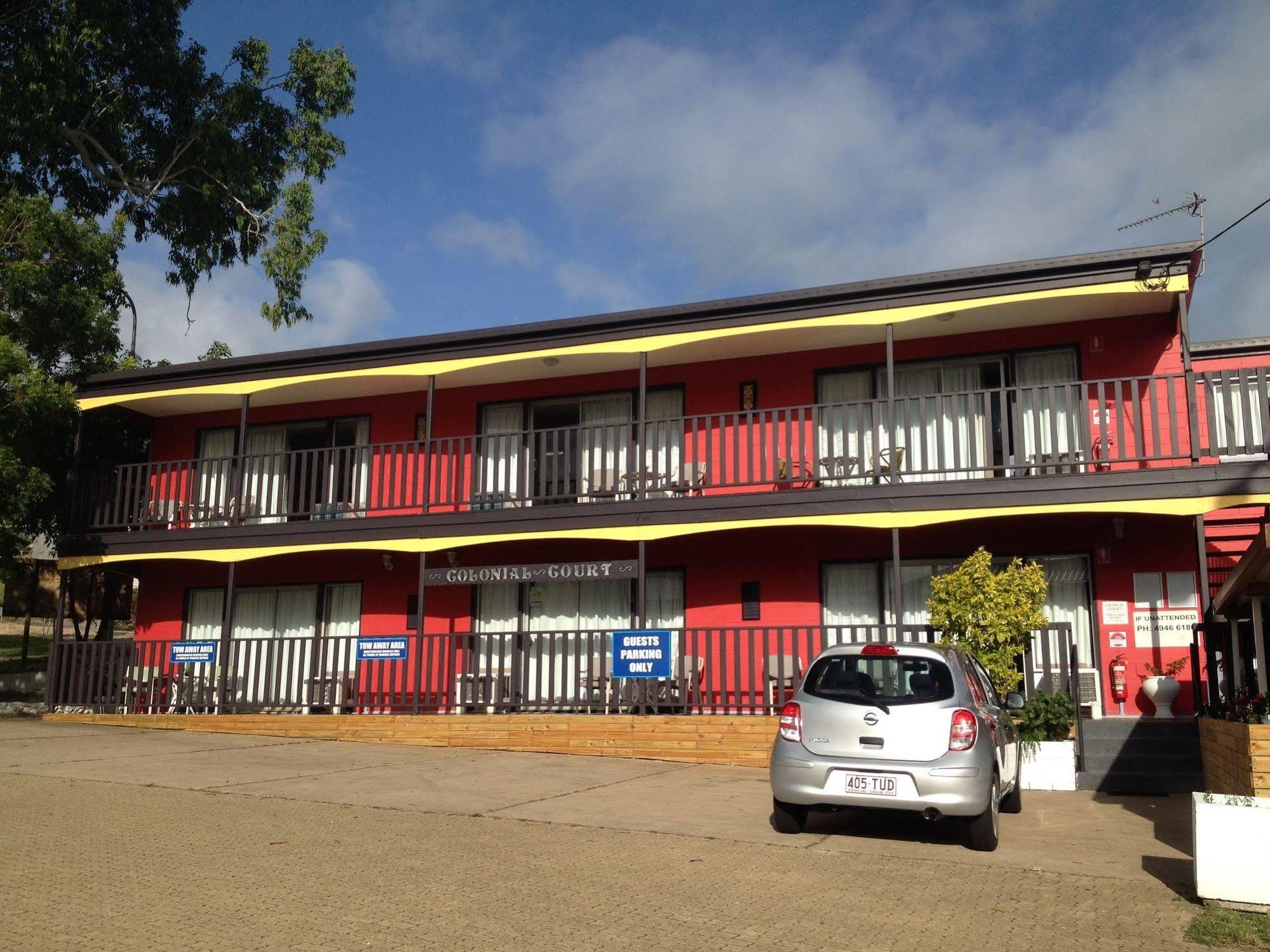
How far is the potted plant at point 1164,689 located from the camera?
12758 mm

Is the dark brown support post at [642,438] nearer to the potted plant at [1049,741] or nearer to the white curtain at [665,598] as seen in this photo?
the white curtain at [665,598]

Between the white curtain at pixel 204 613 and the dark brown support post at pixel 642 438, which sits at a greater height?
the dark brown support post at pixel 642 438

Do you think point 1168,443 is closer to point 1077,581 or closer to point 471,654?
point 1077,581

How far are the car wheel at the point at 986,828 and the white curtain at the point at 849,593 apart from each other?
748cm

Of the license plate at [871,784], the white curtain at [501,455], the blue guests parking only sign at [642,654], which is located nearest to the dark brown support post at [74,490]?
the white curtain at [501,455]

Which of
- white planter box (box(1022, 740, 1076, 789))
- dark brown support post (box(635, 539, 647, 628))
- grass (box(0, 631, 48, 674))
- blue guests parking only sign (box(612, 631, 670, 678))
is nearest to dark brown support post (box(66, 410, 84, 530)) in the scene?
grass (box(0, 631, 48, 674))

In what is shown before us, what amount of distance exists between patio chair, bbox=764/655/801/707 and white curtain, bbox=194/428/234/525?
861cm

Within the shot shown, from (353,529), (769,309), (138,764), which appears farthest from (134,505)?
(769,309)

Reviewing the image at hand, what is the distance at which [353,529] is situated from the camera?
53.7 ft

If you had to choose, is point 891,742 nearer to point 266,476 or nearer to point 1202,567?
point 1202,567

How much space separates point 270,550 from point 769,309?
8276 millimetres

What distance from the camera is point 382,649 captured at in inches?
586

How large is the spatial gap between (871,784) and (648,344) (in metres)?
8.74

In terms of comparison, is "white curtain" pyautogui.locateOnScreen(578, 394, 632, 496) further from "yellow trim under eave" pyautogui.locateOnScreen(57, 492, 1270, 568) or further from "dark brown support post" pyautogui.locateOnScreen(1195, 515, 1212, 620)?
"dark brown support post" pyautogui.locateOnScreen(1195, 515, 1212, 620)
